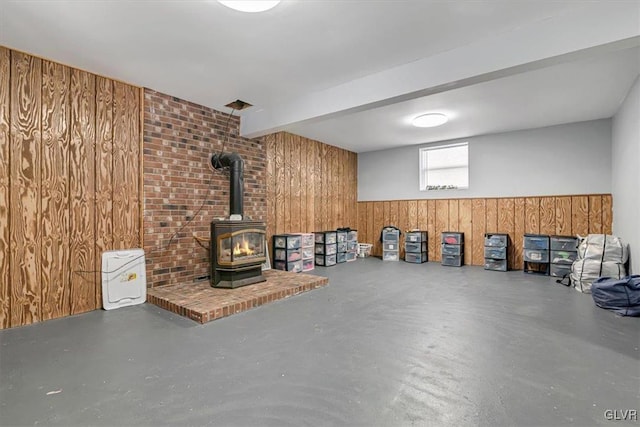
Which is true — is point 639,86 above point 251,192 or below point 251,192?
above

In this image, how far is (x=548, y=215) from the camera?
218 inches

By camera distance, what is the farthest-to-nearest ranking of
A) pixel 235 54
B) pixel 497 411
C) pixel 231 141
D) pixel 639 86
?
pixel 231 141
pixel 639 86
pixel 235 54
pixel 497 411

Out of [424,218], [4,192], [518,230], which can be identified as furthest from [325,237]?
[4,192]

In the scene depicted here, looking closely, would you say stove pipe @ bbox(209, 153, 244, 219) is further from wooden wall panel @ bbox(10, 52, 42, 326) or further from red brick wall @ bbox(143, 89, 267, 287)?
wooden wall panel @ bbox(10, 52, 42, 326)

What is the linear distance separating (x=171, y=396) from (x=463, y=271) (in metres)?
5.17

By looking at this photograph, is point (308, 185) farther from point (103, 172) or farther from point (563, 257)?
point (563, 257)

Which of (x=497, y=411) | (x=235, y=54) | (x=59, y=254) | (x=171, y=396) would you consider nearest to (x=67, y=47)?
(x=235, y=54)

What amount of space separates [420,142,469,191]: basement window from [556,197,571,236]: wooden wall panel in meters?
1.59

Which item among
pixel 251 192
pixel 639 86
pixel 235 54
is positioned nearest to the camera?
pixel 235 54

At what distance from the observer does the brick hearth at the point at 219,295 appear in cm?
312

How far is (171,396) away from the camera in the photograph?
1.77 meters

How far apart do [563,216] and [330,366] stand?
5.43 metres

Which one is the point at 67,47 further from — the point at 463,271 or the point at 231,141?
the point at 463,271

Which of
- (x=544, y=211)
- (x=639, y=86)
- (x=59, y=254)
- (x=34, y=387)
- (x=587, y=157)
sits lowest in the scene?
(x=34, y=387)
